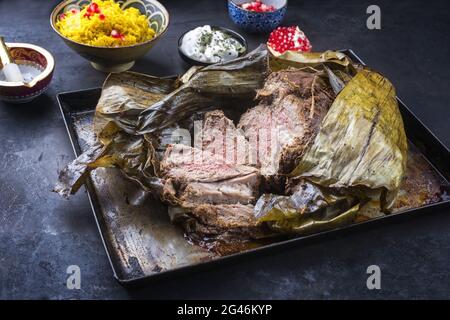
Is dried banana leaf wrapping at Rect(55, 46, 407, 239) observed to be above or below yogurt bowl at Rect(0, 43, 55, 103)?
above

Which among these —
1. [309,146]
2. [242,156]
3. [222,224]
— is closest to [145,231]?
[222,224]

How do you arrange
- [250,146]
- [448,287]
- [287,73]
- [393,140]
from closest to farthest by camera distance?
[448,287] < [393,140] < [250,146] < [287,73]

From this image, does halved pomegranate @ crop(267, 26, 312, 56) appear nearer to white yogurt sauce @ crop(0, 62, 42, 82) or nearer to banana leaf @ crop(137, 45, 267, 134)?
banana leaf @ crop(137, 45, 267, 134)

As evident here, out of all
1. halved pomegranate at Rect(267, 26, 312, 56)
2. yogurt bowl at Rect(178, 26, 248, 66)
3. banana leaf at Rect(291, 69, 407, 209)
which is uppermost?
banana leaf at Rect(291, 69, 407, 209)

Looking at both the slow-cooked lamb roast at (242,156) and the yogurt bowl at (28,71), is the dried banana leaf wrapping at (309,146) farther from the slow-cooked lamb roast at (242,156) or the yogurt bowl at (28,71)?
the yogurt bowl at (28,71)

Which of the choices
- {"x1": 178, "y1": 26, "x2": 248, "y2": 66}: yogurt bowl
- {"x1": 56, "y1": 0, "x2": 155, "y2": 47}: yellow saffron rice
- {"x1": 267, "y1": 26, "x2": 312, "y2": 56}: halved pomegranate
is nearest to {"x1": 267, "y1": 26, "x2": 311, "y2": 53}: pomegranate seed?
{"x1": 267, "y1": 26, "x2": 312, "y2": 56}: halved pomegranate
